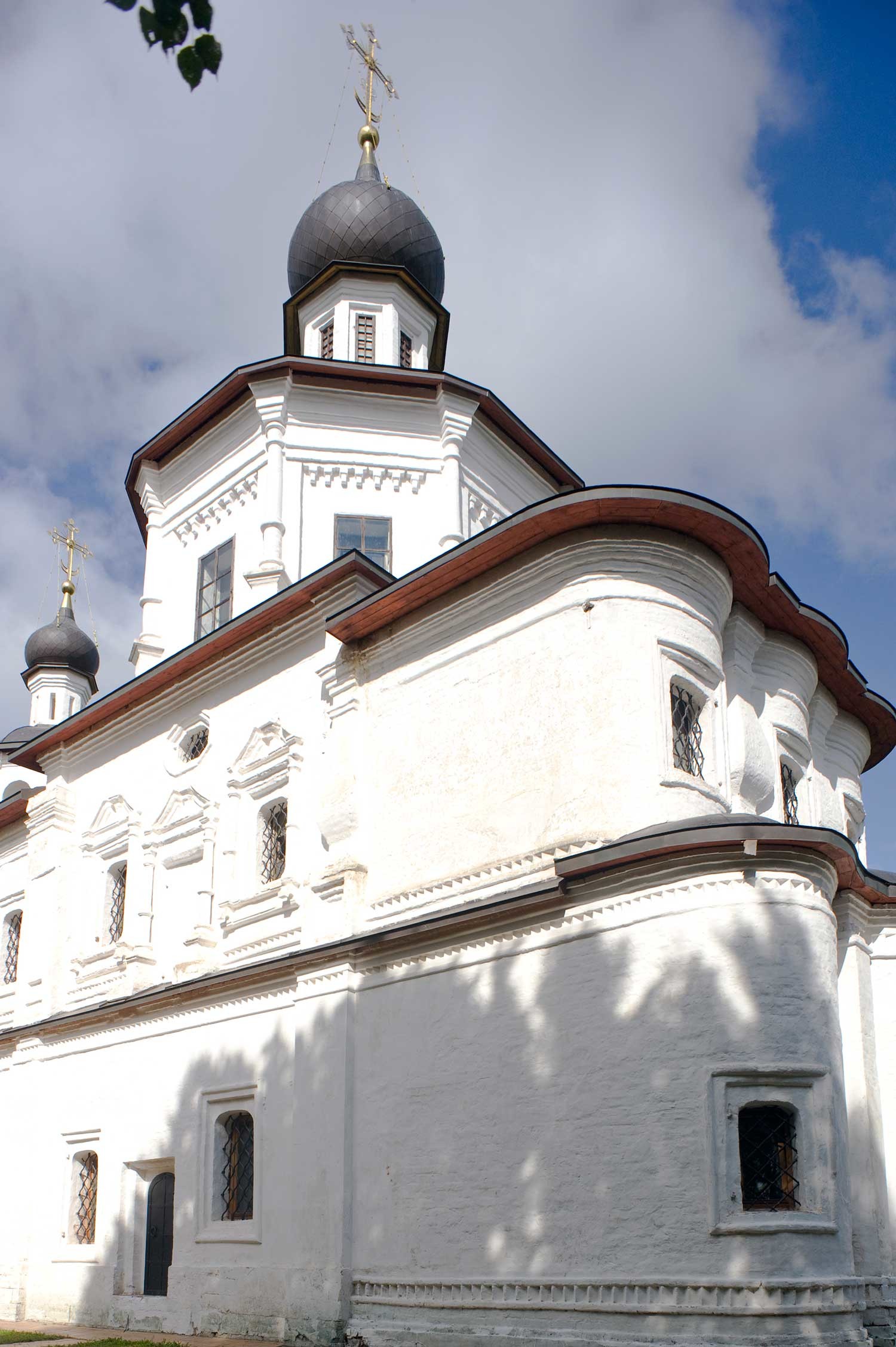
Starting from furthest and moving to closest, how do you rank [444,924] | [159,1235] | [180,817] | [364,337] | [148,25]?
[364,337], [180,817], [159,1235], [444,924], [148,25]

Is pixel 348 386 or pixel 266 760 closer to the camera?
pixel 266 760

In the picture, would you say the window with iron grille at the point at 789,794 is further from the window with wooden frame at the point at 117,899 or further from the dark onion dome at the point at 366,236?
the dark onion dome at the point at 366,236

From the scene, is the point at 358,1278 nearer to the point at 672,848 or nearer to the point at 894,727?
the point at 672,848

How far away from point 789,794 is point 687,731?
118 inches

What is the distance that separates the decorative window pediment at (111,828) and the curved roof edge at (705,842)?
26.7 feet

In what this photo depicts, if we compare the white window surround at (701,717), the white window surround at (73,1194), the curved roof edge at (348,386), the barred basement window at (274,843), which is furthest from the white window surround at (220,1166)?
the curved roof edge at (348,386)

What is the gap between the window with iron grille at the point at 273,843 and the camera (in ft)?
49.5

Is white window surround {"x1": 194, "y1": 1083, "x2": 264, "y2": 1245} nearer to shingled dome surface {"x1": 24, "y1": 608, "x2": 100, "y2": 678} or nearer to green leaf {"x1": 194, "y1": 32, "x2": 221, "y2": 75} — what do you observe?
green leaf {"x1": 194, "y1": 32, "x2": 221, "y2": 75}

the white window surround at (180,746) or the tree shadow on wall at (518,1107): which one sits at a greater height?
the white window surround at (180,746)

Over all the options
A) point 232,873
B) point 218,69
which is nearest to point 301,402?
point 232,873

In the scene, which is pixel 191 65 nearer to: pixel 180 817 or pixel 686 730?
pixel 686 730

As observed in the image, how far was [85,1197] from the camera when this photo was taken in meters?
16.3

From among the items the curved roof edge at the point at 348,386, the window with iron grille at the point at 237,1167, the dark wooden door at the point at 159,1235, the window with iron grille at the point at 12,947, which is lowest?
the dark wooden door at the point at 159,1235

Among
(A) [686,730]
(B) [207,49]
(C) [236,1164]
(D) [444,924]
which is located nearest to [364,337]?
(A) [686,730]
